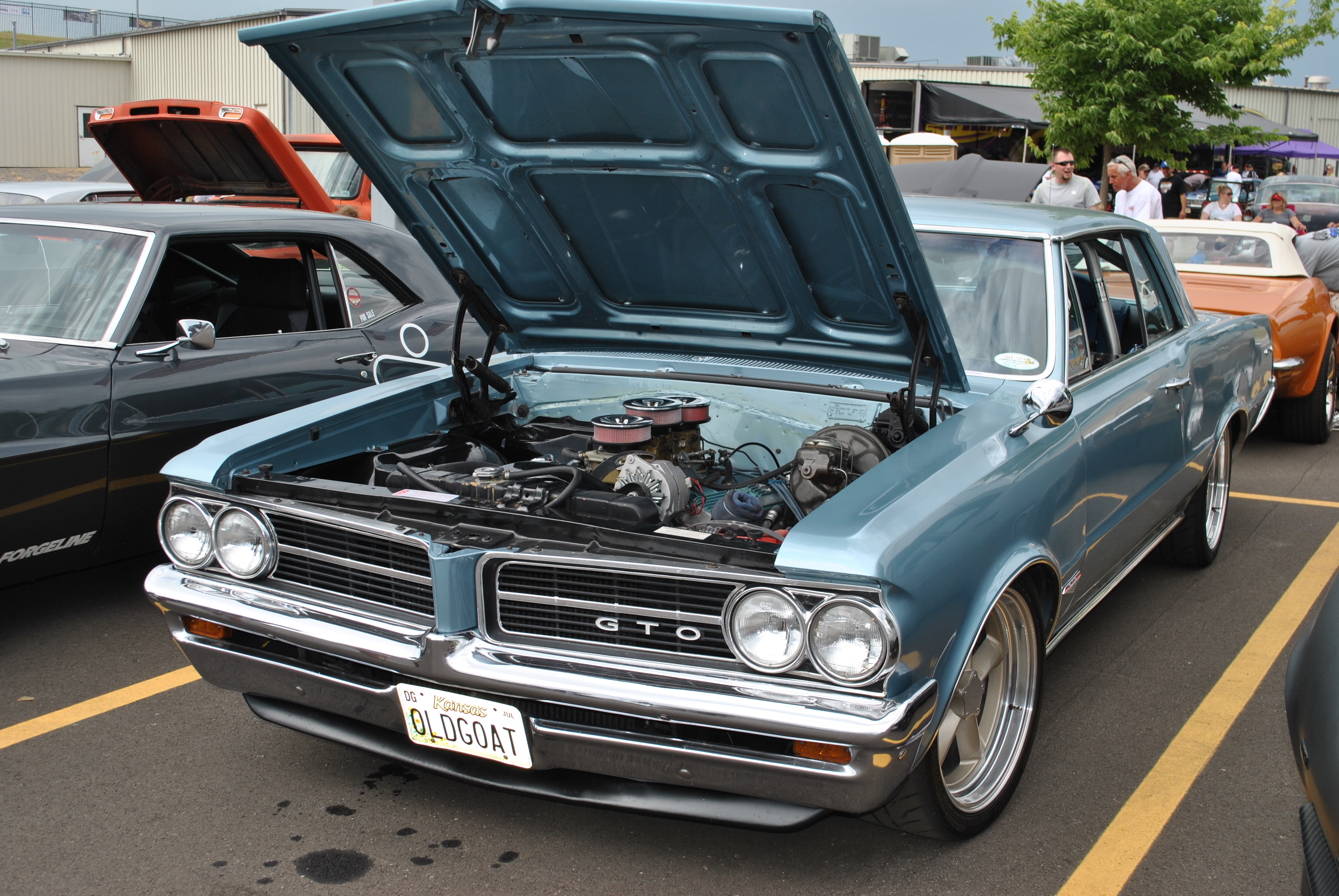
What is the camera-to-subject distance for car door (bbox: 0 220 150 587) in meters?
3.72

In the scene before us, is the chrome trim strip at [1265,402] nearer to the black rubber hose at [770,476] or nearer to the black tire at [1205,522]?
the black tire at [1205,522]

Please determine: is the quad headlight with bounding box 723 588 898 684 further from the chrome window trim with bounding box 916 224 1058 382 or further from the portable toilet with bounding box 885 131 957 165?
the portable toilet with bounding box 885 131 957 165

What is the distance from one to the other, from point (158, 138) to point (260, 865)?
5.11m

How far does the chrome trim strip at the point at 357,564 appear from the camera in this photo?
254cm

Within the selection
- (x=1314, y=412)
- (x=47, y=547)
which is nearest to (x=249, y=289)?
(x=47, y=547)

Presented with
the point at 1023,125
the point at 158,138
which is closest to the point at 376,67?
the point at 158,138

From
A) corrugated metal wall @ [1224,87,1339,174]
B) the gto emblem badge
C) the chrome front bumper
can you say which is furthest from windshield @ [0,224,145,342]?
corrugated metal wall @ [1224,87,1339,174]

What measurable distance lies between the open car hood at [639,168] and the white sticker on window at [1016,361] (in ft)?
0.76

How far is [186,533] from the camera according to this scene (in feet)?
9.55

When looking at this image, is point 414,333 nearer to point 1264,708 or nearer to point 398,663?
point 398,663

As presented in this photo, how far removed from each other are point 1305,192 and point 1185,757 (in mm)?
20596

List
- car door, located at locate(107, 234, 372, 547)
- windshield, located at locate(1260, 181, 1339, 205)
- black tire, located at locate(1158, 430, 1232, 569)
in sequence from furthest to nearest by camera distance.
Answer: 1. windshield, located at locate(1260, 181, 1339, 205)
2. black tire, located at locate(1158, 430, 1232, 569)
3. car door, located at locate(107, 234, 372, 547)

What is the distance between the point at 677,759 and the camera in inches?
90.4

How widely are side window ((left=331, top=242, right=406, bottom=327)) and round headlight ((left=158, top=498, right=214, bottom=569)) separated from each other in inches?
87.9
